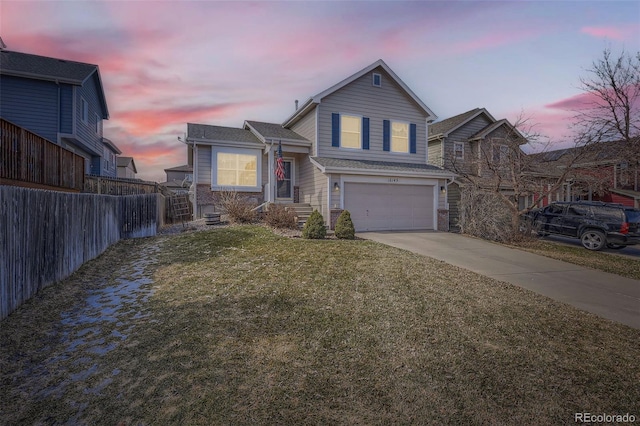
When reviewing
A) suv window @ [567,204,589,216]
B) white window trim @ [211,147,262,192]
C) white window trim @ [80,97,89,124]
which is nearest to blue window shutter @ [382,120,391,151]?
white window trim @ [211,147,262,192]

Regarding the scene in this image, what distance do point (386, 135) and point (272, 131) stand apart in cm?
617

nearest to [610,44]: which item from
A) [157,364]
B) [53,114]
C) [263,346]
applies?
[263,346]

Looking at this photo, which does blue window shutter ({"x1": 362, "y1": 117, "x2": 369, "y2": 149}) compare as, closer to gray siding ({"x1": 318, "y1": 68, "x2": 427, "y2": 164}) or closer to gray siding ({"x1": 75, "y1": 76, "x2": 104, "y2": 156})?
gray siding ({"x1": 318, "y1": 68, "x2": 427, "y2": 164})

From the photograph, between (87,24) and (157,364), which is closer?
(157,364)

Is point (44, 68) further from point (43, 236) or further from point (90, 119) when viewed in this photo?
point (43, 236)

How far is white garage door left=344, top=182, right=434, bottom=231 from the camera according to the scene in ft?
48.0

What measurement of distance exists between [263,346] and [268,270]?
342 centimetres

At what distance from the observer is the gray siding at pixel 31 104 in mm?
15203

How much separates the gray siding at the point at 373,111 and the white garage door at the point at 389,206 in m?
2.09

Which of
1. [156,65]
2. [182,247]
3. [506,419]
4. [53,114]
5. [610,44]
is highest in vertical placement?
[610,44]

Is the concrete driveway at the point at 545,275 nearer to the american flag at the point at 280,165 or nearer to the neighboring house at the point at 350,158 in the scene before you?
the neighboring house at the point at 350,158

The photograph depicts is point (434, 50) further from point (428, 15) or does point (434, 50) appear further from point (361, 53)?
point (361, 53)

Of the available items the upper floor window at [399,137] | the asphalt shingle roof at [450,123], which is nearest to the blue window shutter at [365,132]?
the upper floor window at [399,137]

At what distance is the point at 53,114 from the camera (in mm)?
15648
